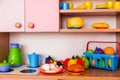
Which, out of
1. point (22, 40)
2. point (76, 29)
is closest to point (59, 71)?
point (76, 29)

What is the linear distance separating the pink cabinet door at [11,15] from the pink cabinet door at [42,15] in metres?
0.05

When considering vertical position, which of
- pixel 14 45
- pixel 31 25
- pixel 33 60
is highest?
pixel 31 25

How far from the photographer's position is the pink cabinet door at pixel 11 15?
61.5 inches

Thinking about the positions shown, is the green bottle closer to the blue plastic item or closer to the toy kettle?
the toy kettle

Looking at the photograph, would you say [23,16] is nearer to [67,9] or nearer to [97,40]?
[67,9]

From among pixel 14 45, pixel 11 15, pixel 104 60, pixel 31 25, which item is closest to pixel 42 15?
pixel 31 25

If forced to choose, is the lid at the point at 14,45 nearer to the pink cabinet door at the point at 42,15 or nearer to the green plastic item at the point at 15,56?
the green plastic item at the point at 15,56

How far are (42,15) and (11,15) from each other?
0.27 meters

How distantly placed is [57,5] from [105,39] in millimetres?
621

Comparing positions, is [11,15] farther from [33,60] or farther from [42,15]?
[33,60]

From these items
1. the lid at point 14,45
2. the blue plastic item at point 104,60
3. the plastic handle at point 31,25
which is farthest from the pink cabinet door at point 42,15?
the blue plastic item at point 104,60

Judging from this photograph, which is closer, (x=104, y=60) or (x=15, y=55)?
(x=104, y=60)

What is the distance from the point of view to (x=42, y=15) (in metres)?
1.55

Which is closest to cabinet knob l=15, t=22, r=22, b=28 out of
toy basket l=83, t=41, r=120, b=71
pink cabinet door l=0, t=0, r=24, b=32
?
pink cabinet door l=0, t=0, r=24, b=32
